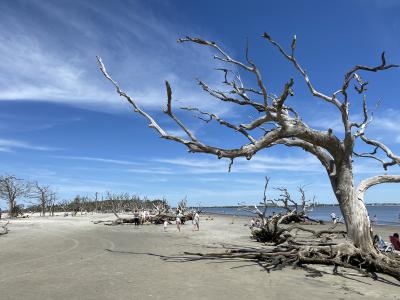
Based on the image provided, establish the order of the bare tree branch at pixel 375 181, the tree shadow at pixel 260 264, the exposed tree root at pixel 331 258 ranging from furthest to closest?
1. the bare tree branch at pixel 375 181
2. the exposed tree root at pixel 331 258
3. the tree shadow at pixel 260 264

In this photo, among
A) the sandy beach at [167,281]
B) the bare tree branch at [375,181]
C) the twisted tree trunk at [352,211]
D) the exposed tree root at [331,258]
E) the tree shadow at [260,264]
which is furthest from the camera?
the bare tree branch at [375,181]

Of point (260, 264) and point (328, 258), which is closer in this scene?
point (328, 258)

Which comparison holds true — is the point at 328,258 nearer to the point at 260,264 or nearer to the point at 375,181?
the point at 260,264

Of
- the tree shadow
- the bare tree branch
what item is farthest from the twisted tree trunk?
the tree shadow

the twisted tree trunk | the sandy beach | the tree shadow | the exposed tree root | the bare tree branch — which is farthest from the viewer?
the bare tree branch

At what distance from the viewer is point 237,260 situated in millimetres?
13508

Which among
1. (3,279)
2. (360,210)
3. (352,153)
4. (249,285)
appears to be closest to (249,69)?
(352,153)

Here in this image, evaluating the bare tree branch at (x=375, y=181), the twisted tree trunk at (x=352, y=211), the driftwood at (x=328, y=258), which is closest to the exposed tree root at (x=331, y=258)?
the driftwood at (x=328, y=258)

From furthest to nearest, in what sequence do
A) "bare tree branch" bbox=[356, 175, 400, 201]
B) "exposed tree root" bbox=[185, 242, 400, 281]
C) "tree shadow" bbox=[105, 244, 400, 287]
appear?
"bare tree branch" bbox=[356, 175, 400, 201], "exposed tree root" bbox=[185, 242, 400, 281], "tree shadow" bbox=[105, 244, 400, 287]

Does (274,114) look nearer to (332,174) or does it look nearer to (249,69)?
(249,69)

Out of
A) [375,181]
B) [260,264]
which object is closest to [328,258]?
[260,264]

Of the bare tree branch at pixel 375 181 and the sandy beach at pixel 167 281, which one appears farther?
the bare tree branch at pixel 375 181

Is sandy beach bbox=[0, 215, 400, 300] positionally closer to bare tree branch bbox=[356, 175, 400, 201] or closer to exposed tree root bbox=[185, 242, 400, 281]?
Result: exposed tree root bbox=[185, 242, 400, 281]

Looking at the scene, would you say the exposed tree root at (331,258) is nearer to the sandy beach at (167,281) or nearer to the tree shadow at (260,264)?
the tree shadow at (260,264)
